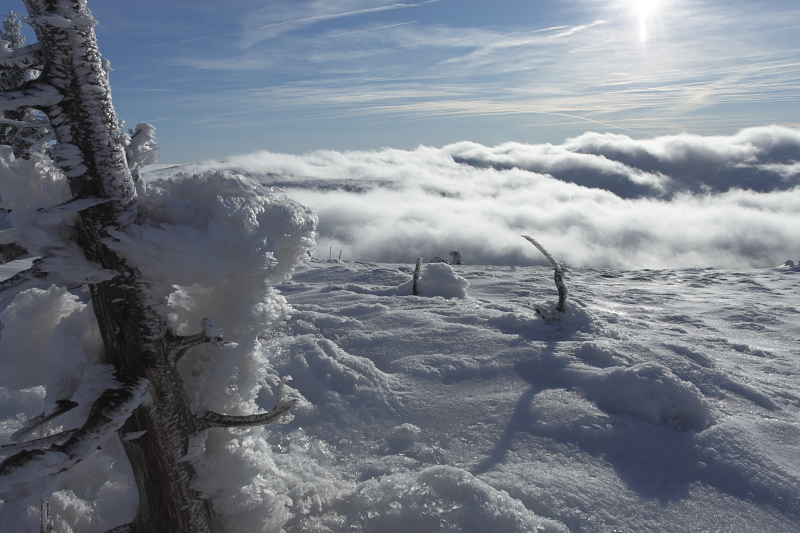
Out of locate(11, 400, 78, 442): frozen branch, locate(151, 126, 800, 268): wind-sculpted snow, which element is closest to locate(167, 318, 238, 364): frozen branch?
locate(11, 400, 78, 442): frozen branch

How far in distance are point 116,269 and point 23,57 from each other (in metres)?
0.74

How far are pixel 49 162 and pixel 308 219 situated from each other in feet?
3.26

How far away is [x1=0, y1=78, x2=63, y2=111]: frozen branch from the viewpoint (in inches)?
53.5

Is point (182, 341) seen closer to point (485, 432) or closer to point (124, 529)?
point (124, 529)

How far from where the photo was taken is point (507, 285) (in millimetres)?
10148

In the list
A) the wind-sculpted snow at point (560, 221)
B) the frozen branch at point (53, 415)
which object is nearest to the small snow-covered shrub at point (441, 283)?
the frozen branch at point (53, 415)

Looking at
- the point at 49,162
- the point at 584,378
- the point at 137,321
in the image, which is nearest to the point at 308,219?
the point at 137,321

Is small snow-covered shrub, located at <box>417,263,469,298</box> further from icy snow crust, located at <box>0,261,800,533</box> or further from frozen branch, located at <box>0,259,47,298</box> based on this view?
frozen branch, located at <box>0,259,47,298</box>

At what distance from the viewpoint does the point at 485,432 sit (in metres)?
3.23

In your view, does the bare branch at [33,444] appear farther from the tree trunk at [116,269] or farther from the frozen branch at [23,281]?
the frozen branch at [23,281]

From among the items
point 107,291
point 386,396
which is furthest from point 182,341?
point 386,396

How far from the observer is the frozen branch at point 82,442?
139 cm

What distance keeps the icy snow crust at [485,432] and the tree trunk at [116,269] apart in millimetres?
153

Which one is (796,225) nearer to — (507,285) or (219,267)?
(507,285)
